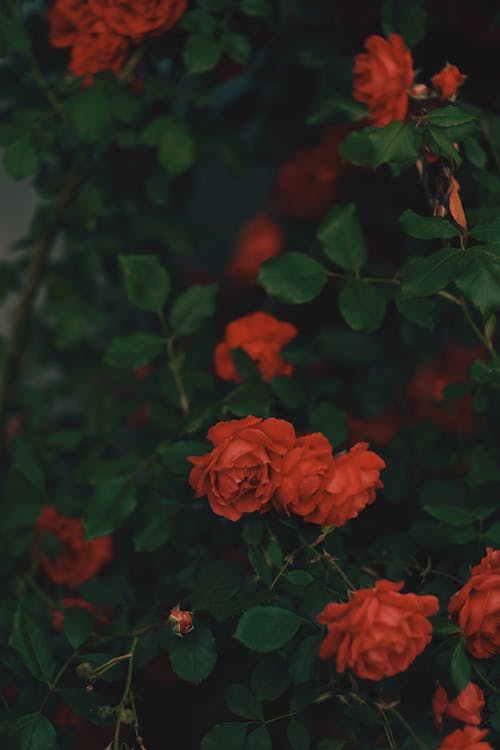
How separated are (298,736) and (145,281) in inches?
21.2

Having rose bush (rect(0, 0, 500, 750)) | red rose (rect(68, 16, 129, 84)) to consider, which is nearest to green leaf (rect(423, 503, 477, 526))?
rose bush (rect(0, 0, 500, 750))

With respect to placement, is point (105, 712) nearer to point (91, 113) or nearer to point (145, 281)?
point (145, 281)

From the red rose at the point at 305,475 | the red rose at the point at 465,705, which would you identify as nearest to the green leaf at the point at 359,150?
the red rose at the point at 305,475

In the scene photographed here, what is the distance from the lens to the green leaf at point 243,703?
→ 2.56ft

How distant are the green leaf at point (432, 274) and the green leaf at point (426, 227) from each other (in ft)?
0.06

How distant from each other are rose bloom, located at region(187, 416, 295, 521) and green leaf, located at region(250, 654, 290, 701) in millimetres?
145

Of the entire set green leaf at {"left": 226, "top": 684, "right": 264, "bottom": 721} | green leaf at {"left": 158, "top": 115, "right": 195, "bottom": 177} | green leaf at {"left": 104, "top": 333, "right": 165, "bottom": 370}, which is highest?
green leaf at {"left": 158, "top": 115, "right": 195, "bottom": 177}

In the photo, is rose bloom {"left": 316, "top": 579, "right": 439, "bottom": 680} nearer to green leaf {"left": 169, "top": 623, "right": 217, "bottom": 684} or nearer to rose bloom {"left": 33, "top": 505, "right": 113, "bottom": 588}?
green leaf {"left": 169, "top": 623, "right": 217, "bottom": 684}

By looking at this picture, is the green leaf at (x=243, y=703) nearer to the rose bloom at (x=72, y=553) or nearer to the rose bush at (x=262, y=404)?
the rose bush at (x=262, y=404)

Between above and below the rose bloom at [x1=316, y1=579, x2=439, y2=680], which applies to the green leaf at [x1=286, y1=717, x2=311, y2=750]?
below

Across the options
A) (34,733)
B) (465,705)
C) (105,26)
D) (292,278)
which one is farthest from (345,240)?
(34,733)

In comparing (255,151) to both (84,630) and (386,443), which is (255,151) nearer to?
(386,443)

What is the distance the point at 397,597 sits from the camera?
0.69 meters

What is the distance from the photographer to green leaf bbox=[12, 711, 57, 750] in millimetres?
760
